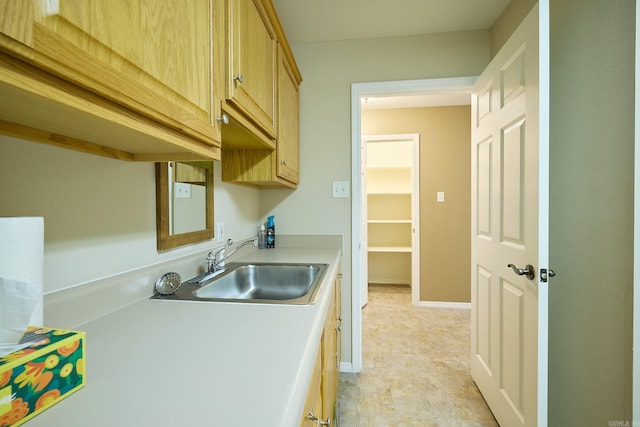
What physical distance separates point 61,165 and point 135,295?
1.32 ft

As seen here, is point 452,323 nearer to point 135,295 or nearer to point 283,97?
point 283,97

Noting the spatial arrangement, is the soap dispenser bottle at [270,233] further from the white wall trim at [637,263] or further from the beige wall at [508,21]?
the beige wall at [508,21]

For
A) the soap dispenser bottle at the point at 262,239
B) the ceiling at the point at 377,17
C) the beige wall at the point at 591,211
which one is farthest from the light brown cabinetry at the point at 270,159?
the beige wall at the point at 591,211

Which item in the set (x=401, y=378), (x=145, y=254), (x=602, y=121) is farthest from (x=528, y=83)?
(x=401, y=378)

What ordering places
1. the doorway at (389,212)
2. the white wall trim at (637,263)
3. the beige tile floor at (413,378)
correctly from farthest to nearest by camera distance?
the doorway at (389,212)
the beige tile floor at (413,378)
the white wall trim at (637,263)

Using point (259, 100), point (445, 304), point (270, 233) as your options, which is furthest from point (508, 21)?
point (445, 304)

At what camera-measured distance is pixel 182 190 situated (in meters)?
1.11

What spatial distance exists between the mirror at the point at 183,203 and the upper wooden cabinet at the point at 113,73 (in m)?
0.25

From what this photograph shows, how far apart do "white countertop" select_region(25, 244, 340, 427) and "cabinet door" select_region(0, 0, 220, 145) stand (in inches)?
18.0

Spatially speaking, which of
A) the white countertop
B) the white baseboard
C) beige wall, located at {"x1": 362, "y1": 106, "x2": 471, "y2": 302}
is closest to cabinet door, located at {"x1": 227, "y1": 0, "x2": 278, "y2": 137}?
the white countertop

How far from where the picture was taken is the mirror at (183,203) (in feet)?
3.18

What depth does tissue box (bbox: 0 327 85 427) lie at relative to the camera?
34 centimetres

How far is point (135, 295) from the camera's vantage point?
83 cm

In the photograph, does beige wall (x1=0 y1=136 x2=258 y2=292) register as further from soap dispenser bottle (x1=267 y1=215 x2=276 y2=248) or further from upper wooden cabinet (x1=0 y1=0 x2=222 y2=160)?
soap dispenser bottle (x1=267 y1=215 x2=276 y2=248)
